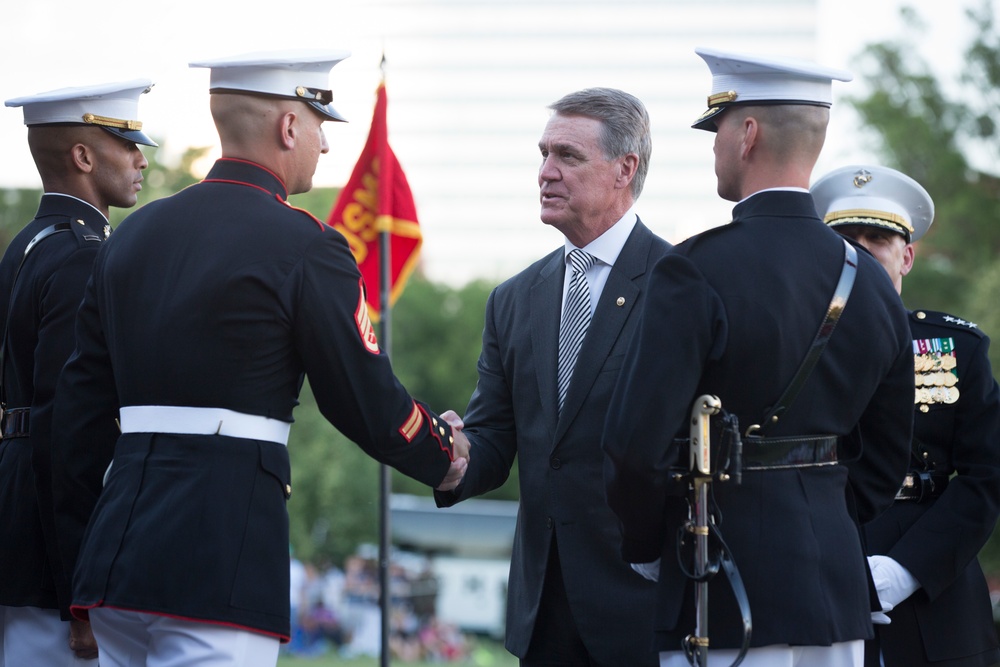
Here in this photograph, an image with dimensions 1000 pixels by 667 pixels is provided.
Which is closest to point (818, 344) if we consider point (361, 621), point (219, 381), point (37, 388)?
point (219, 381)

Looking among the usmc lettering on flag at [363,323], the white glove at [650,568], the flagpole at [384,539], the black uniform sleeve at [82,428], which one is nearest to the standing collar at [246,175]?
the usmc lettering on flag at [363,323]

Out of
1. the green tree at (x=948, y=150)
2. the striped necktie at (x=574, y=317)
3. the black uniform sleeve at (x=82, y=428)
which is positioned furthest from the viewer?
the green tree at (x=948, y=150)

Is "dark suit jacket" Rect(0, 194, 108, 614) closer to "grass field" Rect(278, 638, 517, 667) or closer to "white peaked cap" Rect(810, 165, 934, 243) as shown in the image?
"white peaked cap" Rect(810, 165, 934, 243)

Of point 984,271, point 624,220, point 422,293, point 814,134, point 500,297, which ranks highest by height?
point 814,134

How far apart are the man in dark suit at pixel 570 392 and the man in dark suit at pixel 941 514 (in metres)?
0.94

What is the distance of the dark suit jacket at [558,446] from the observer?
4039 mm

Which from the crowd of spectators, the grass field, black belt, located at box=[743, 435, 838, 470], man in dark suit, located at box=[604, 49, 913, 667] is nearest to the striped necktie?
man in dark suit, located at box=[604, 49, 913, 667]

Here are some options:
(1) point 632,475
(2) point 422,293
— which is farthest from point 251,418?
(2) point 422,293

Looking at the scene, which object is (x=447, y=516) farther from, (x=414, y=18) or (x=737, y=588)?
(x=414, y=18)

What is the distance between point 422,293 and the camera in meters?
58.0

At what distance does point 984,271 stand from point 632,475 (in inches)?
1146

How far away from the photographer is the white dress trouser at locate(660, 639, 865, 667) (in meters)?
3.17

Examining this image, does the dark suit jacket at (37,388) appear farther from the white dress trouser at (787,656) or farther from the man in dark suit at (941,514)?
the man in dark suit at (941,514)

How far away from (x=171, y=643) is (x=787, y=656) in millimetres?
1623
